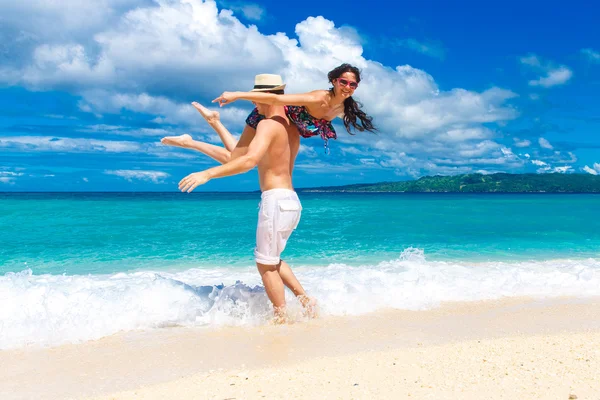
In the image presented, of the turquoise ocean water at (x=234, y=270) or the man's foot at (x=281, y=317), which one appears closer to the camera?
the man's foot at (x=281, y=317)

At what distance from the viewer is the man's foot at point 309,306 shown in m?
5.36

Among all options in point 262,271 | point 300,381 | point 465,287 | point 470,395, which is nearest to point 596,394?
point 470,395

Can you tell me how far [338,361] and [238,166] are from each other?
5.97ft

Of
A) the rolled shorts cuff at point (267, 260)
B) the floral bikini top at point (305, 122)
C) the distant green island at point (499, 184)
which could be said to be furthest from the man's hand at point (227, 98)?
the distant green island at point (499, 184)

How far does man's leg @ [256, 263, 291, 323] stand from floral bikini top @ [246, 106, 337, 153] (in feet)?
4.57

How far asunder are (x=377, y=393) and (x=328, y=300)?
108 inches

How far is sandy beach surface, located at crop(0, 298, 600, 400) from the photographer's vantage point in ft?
10.6

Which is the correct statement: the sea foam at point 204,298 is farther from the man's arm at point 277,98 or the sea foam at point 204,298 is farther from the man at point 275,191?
the man's arm at point 277,98

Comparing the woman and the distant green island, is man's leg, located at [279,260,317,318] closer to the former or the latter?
the woman

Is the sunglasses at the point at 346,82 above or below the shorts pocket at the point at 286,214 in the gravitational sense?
above

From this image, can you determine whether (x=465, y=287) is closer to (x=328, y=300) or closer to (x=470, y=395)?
(x=328, y=300)

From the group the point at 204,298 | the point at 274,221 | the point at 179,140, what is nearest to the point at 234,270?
the point at 204,298

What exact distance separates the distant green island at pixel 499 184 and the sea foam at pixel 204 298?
10506 centimetres

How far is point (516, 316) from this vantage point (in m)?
5.43
